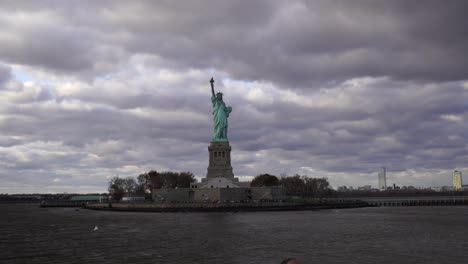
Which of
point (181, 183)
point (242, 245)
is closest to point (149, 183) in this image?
point (181, 183)

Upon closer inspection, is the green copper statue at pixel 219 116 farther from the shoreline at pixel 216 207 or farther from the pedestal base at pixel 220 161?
the shoreline at pixel 216 207

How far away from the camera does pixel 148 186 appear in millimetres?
148125

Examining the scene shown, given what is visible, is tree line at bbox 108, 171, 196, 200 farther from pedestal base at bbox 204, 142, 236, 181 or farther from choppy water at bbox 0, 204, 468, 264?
choppy water at bbox 0, 204, 468, 264

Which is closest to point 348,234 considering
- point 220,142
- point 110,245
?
point 110,245

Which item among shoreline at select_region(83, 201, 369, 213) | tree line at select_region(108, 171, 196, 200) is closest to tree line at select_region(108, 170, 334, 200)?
tree line at select_region(108, 171, 196, 200)

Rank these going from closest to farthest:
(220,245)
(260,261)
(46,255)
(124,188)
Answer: (260,261) → (46,255) → (220,245) → (124,188)

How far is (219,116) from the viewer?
349 ft

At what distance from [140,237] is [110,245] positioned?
5.79 meters

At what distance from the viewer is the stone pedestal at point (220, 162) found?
338 feet

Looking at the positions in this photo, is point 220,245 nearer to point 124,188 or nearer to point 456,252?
point 456,252

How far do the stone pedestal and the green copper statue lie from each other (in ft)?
6.72

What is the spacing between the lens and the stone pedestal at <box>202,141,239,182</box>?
338 feet

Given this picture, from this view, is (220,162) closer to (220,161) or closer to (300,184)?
(220,161)

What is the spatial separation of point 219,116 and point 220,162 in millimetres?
10254
